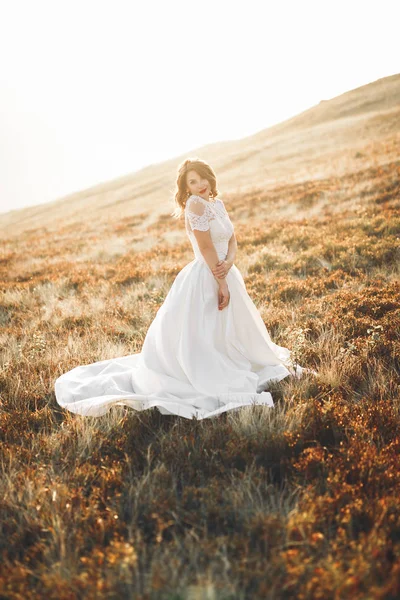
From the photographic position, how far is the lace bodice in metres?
4.12

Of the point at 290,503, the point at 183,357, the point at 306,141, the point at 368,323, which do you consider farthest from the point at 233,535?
the point at 306,141

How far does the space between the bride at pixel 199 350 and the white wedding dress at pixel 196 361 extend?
0.01 meters

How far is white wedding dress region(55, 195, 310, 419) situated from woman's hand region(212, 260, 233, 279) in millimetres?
196

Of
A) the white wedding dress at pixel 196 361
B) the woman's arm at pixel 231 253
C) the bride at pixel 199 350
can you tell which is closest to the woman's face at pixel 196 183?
the bride at pixel 199 350

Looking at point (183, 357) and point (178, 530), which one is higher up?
point (183, 357)

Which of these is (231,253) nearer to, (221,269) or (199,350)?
(221,269)

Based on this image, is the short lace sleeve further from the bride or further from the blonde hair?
the blonde hair

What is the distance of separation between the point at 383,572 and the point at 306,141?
43.3 m

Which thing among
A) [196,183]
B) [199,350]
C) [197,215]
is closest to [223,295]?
[199,350]

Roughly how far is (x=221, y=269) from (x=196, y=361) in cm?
117

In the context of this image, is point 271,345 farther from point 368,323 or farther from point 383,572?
point 383,572

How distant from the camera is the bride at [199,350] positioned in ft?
12.9

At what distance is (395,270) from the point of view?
24.9 ft

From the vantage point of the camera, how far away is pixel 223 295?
4371 mm
